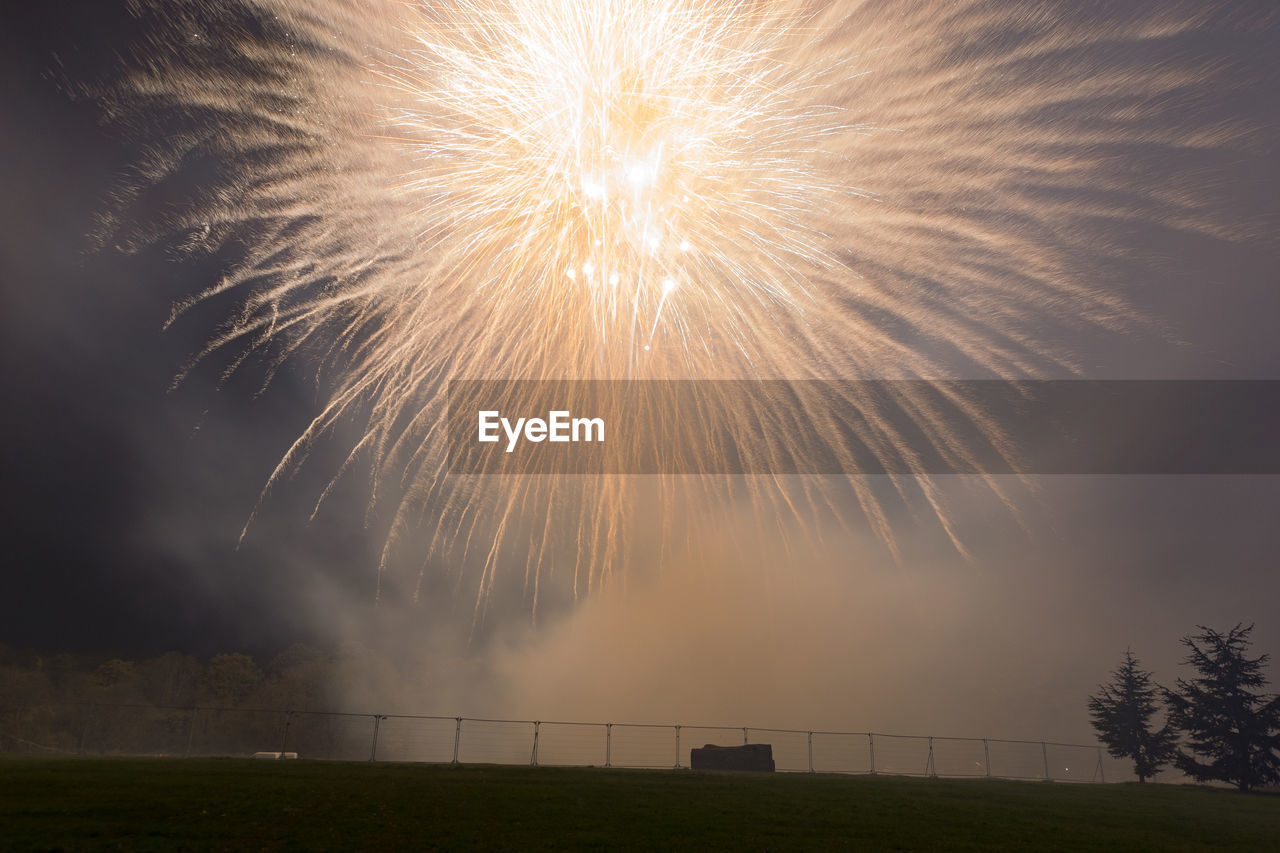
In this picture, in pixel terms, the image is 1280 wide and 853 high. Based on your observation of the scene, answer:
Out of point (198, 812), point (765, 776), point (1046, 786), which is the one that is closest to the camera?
point (198, 812)

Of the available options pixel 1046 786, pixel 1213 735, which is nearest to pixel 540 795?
pixel 1046 786

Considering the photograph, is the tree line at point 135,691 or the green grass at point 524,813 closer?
the green grass at point 524,813

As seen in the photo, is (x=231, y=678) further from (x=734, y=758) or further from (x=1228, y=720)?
(x=1228, y=720)

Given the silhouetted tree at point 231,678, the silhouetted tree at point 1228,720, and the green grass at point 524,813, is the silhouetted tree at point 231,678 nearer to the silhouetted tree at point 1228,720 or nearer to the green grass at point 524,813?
the green grass at point 524,813

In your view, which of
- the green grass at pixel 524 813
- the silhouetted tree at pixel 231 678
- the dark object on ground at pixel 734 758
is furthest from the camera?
the silhouetted tree at pixel 231 678

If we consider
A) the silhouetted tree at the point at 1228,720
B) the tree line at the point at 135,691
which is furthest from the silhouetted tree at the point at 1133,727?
the tree line at the point at 135,691

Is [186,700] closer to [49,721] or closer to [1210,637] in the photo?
[49,721]

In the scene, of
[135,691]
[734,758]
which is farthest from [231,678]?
[734,758]
